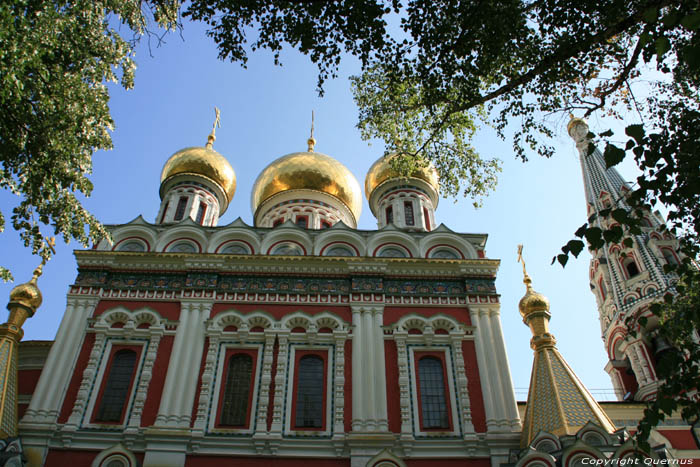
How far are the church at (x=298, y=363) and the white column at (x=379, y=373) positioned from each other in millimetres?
22

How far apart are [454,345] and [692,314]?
17.7 feet

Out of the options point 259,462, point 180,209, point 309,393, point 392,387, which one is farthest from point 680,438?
point 180,209

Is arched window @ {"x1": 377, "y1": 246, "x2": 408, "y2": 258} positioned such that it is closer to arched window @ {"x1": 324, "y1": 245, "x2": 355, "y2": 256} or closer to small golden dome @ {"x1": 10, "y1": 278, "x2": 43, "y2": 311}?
arched window @ {"x1": 324, "y1": 245, "x2": 355, "y2": 256}

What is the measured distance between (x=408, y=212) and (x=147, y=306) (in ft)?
23.4

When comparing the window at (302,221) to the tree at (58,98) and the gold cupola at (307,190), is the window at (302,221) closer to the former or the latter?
the gold cupola at (307,190)

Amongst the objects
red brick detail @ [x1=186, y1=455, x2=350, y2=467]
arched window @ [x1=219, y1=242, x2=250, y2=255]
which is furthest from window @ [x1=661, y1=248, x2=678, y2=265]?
red brick detail @ [x1=186, y1=455, x2=350, y2=467]

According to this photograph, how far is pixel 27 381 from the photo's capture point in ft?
33.4

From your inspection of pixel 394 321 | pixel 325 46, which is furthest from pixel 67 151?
pixel 394 321

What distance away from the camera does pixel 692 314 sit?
5.20 metres

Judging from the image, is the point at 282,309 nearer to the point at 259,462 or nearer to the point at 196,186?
the point at 259,462

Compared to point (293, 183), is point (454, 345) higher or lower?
lower

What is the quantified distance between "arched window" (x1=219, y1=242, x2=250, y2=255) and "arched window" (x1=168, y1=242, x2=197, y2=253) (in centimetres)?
56

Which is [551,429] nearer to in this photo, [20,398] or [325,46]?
[325,46]

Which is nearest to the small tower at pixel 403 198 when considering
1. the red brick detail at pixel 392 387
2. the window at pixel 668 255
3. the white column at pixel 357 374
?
the white column at pixel 357 374
